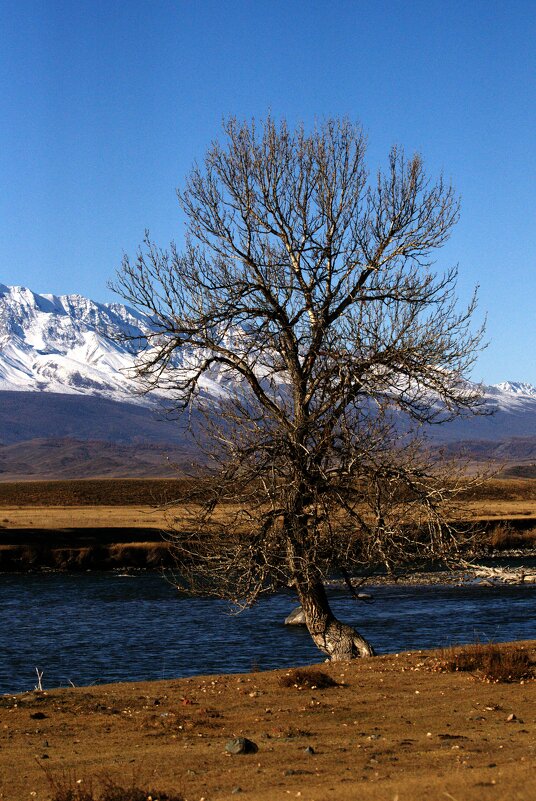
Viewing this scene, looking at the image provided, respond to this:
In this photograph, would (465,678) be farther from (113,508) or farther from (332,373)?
(113,508)

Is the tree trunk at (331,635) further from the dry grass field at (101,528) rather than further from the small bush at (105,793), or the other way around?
the small bush at (105,793)

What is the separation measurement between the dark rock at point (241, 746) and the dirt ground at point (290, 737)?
3.9 inches

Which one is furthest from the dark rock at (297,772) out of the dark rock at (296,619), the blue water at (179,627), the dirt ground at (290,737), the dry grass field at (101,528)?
the dark rock at (296,619)

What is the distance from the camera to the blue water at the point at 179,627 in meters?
27.4

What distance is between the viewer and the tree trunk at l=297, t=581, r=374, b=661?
21.2 m

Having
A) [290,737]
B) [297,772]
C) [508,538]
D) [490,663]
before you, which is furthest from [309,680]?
[508,538]

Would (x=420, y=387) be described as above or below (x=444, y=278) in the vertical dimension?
below

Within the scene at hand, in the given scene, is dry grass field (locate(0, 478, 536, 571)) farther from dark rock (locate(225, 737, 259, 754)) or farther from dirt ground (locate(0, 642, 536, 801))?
dark rock (locate(225, 737, 259, 754))

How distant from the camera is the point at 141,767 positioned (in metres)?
12.1

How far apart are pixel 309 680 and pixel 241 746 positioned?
→ 549 cm

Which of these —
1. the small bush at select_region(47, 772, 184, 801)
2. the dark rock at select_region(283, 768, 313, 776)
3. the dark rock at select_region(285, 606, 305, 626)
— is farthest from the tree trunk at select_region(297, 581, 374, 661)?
the dark rock at select_region(285, 606, 305, 626)

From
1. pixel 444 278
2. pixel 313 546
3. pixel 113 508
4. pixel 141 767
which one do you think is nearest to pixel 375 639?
pixel 313 546

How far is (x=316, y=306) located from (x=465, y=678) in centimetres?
826

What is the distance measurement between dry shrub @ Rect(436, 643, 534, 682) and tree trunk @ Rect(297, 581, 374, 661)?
6.53ft
